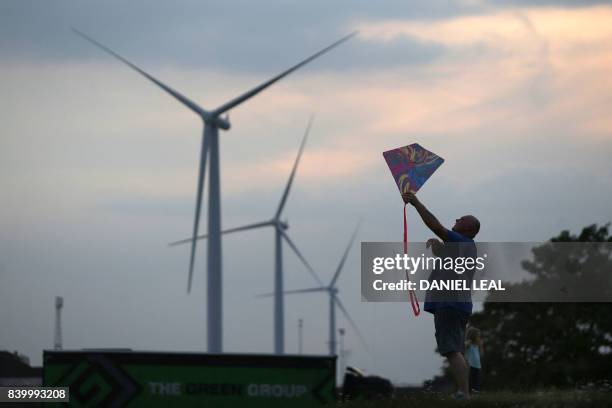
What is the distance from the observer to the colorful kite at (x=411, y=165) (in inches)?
698

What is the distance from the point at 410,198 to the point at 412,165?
117 cm

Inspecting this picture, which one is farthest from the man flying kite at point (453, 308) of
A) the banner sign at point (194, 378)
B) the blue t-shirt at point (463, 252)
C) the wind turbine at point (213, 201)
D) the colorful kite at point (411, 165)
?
the wind turbine at point (213, 201)

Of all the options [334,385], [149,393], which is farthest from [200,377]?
[334,385]

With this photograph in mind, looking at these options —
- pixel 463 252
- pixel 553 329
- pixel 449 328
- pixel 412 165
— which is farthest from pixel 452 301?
pixel 553 329

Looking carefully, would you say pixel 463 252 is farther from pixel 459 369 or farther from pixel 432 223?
pixel 459 369

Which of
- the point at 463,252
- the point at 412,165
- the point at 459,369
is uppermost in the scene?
the point at 412,165

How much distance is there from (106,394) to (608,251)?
206ft

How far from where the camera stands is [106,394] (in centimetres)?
1973

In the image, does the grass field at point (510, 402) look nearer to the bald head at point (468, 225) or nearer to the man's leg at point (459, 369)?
the man's leg at point (459, 369)

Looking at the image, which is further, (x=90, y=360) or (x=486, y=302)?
(x=486, y=302)

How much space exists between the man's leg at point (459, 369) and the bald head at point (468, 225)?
155cm

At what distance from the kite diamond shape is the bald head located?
107cm

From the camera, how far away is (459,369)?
16.6 meters

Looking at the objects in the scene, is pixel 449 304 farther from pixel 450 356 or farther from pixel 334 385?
pixel 334 385
